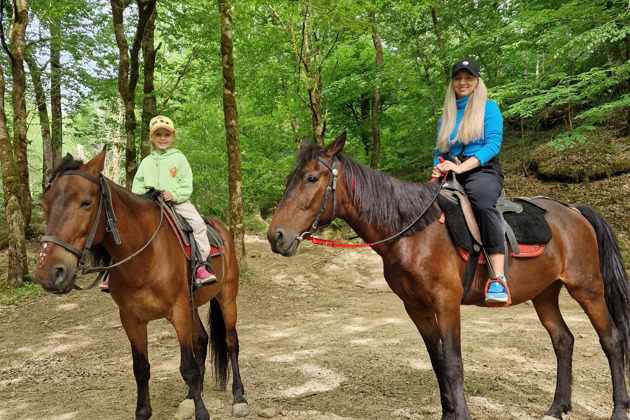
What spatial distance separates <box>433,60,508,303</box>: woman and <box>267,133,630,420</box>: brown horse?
0.21 metres

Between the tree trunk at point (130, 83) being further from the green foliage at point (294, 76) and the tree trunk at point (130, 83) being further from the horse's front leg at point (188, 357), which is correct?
the horse's front leg at point (188, 357)

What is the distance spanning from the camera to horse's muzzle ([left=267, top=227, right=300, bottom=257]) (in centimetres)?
257

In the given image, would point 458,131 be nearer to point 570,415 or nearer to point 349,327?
point 570,415

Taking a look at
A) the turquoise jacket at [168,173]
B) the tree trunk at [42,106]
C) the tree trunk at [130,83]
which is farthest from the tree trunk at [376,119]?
the turquoise jacket at [168,173]

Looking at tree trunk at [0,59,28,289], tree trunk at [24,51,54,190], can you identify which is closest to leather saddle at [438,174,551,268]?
tree trunk at [0,59,28,289]

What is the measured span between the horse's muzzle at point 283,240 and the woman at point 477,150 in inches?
55.9

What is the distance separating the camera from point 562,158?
42.0ft

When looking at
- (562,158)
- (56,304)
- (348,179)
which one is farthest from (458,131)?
(562,158)

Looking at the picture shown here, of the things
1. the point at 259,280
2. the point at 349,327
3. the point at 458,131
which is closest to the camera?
the point at 458,131

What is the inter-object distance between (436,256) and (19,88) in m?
12.5

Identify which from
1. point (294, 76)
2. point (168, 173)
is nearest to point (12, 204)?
point (168, 173)

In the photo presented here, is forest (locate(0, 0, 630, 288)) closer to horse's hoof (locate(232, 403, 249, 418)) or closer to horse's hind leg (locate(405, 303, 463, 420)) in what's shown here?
horse's hoof (locate(232, 403, 249, 418))

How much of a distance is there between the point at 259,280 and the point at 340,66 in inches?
433

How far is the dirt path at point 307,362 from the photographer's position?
3859 millimetres
